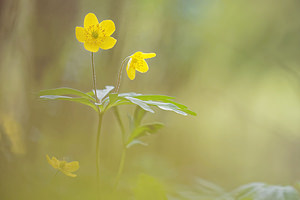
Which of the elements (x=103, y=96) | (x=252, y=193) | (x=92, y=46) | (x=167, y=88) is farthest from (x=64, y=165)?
(x=167, y=88)

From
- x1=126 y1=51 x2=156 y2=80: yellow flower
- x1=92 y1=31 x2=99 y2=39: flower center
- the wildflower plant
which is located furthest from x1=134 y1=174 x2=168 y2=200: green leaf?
x1=92 y1=31 x2=99 y2=39: flower center

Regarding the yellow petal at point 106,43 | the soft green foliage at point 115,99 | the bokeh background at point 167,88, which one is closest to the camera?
the soft green foliage at point 115,99

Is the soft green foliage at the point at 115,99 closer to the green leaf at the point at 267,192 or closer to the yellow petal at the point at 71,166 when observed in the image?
the yellow petal at the point at 71,166

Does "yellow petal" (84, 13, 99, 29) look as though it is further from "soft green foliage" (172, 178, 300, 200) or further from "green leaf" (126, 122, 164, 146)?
"soft green foliage" (172, 178, 300, 200)

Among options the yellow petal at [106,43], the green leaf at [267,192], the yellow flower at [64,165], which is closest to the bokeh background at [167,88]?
the yellow flower at [64,165]

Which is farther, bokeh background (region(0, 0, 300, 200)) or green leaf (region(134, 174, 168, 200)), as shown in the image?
bokeh background (region(0, 0, 300, 200))
